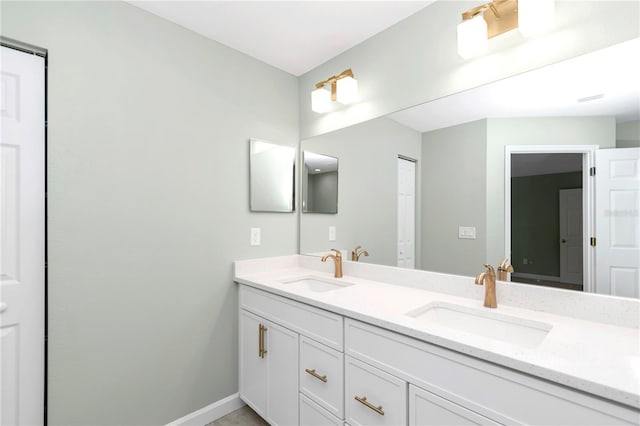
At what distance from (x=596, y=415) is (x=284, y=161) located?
209 cm

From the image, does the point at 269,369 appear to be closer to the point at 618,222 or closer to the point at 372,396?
the point at 372,396

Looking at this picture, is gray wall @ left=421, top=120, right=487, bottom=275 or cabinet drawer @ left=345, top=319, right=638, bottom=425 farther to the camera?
gray wall @ left=421, top=120, right=487, bottom=275

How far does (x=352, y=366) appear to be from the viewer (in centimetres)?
134

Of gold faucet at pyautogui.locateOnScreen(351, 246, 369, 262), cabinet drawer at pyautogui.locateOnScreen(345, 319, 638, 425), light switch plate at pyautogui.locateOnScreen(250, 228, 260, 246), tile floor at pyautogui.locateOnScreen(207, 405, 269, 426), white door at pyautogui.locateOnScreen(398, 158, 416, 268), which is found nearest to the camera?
cabinet drawer at pyautogui.locateOnScreen(345, 319, 638, 425)

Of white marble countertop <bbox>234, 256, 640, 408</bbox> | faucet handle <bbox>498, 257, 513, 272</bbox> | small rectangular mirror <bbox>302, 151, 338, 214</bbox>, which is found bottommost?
white marble countertop <bbox>234, 256, 640, 408</bbox>

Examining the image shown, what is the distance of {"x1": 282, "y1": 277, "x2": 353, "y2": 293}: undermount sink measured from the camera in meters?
1.98

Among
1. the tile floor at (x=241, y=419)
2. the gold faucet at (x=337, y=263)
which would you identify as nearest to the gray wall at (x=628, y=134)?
the gold faucet at (x=337, y=263)

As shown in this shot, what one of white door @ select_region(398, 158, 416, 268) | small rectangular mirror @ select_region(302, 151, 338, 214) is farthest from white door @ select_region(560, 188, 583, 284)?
small rectangular mirror @ select_region(302, 151, 338, 214)

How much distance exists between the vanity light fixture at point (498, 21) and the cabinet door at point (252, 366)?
1812 millimetres

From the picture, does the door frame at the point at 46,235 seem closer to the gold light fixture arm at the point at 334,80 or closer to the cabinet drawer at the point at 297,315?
the cabinet drawer at the point at 297,315

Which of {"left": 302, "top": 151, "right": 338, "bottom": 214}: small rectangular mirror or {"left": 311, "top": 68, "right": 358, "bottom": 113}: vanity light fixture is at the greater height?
{"left": 311, "top": 68, "right": 358, "bottom": 113}: vanity light fixture

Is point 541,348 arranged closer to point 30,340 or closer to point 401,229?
point 401,229

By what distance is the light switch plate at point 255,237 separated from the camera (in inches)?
86.2

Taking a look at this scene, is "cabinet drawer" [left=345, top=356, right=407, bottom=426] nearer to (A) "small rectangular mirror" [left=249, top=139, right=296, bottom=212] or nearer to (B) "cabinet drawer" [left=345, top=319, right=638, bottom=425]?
(B) "cabinet drawer" [left=345, top=319, right=638, bottom=425]
